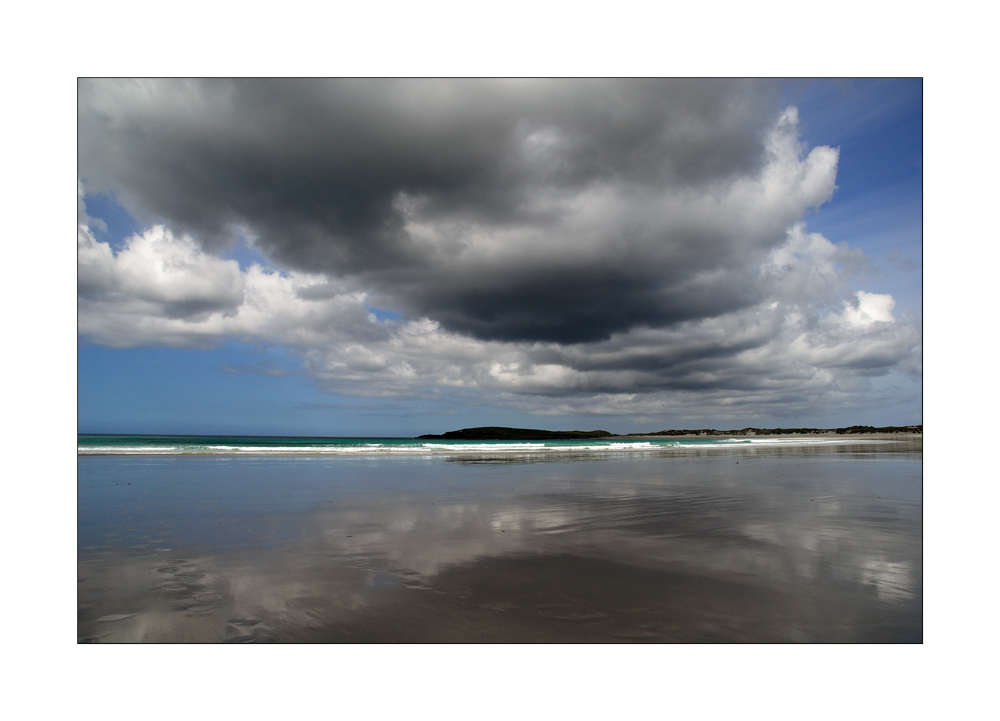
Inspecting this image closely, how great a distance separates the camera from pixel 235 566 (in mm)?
5438

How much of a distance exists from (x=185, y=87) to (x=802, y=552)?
35.1 ft

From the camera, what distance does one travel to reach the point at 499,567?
530cm

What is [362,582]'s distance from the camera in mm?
4812

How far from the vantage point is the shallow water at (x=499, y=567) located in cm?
395

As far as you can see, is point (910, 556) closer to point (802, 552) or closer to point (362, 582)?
point (802, 552)

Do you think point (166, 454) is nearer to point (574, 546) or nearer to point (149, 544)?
point (149, 544)

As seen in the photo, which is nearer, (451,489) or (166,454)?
(451,489)

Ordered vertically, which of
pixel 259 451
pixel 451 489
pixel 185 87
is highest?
pixel 185 87

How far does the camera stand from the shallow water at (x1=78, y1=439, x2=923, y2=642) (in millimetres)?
3945

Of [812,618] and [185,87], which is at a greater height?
[185,87]

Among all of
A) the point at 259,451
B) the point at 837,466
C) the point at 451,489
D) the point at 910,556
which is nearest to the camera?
the point at 910,556

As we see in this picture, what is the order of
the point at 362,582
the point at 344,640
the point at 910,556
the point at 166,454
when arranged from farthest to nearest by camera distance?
the point at 166,454, the point at 910,556, the point at 362,582, the point at 344,640

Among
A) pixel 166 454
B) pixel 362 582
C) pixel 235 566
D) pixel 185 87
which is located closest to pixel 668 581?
pixel 362 582

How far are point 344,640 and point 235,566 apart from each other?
2551 millimetres
